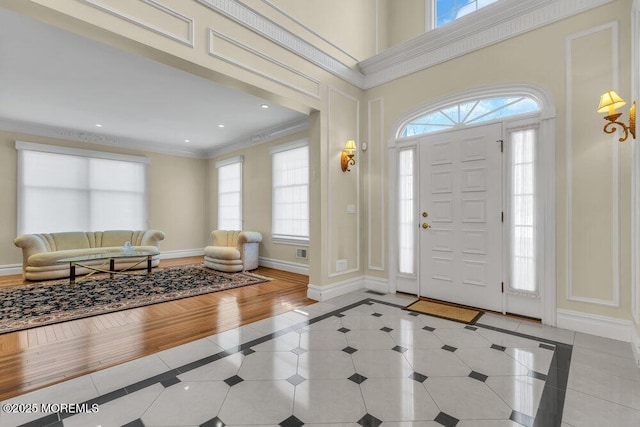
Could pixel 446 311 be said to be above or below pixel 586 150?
below

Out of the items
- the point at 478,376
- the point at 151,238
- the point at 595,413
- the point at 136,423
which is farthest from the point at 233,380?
the point at 151,238

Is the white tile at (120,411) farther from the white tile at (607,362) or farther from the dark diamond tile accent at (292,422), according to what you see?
the white tile at (607,362)

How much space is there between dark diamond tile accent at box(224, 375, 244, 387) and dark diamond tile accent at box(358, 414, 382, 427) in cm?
89

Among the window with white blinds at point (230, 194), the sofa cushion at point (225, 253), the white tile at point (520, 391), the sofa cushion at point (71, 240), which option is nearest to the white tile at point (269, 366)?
the white tile at point (520, 391)

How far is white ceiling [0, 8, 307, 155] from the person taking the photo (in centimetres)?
325

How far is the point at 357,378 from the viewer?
2078 millimetres

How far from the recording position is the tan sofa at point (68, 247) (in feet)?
16.8

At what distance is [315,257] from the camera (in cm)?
404

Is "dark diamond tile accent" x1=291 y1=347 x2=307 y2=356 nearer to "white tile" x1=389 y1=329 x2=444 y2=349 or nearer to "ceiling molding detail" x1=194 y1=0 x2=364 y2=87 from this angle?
"white tile" x1=389 y1=329 x2=444 y2=349

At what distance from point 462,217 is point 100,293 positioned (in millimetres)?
5181

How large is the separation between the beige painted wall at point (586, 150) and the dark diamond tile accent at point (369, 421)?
2.52 metres

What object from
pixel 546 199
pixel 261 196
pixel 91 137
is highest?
pixel 91 137

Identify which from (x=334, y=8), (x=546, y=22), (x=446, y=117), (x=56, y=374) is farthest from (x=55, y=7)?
(x=546, y=22)

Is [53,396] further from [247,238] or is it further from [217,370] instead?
[247,238]
